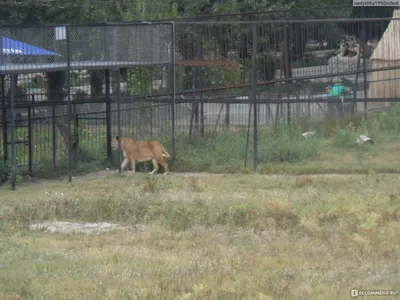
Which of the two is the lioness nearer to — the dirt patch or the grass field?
the grass field

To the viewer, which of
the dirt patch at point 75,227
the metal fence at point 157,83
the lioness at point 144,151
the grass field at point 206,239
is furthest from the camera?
the lioness at point 144,151

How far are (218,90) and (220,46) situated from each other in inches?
37.8

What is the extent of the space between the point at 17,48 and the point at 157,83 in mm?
4301

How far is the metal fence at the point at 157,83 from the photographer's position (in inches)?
697

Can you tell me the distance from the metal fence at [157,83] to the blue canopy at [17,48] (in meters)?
0.02

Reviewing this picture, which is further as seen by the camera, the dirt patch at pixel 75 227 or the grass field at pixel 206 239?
the dirt patch at pixel 75 227

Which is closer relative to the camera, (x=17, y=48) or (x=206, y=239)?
(x=206, y=239)

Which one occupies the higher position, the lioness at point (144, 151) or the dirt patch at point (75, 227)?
the lioness at point (144, 151)

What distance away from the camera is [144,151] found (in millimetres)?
18281

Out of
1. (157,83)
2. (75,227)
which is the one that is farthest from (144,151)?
(75,227)

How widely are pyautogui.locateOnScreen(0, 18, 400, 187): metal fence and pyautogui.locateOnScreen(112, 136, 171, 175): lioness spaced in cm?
73

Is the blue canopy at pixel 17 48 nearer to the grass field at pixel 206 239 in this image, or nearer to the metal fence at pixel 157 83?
the metal fence at pixel 157 83

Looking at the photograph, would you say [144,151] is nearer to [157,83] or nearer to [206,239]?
[157,83]

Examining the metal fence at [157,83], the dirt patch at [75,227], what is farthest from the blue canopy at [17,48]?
the dirt patch at [75,227]
